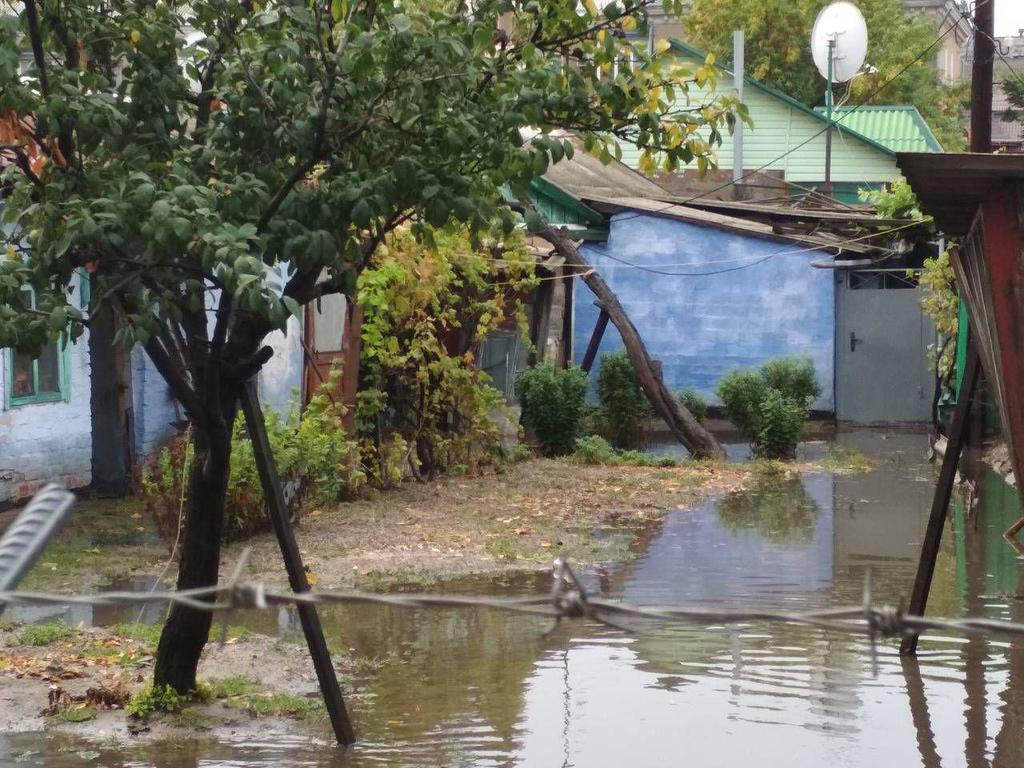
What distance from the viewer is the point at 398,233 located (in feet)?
43.4

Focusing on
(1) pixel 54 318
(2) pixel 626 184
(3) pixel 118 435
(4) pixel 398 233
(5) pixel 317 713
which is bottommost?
(5) pixel 317 713

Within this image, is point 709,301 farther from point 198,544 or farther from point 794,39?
point 794,39

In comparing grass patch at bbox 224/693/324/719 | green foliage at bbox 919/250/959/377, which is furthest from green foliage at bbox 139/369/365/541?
green foliage at bbox 919/250/959/377

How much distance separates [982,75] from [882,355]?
23.0ft

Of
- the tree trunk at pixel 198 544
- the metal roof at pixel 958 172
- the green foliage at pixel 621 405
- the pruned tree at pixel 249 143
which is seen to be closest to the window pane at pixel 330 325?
the green foliage at pixel 621 405

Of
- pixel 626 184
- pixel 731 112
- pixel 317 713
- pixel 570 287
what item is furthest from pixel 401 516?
pixel 626 184

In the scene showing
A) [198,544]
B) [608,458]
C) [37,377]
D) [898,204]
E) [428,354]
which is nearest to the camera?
[198,544]

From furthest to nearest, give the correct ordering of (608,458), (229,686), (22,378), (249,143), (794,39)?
(794,39) → (608,458) → (22,378) → (229,686) → (249,143)

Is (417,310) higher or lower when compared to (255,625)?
higher

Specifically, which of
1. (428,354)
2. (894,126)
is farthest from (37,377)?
(894,126)

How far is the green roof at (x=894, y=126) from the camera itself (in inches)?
1347

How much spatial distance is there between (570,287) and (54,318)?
59.8 ft

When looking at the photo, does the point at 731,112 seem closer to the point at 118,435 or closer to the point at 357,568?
the point at 357,568

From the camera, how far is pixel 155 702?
643 centimetres
